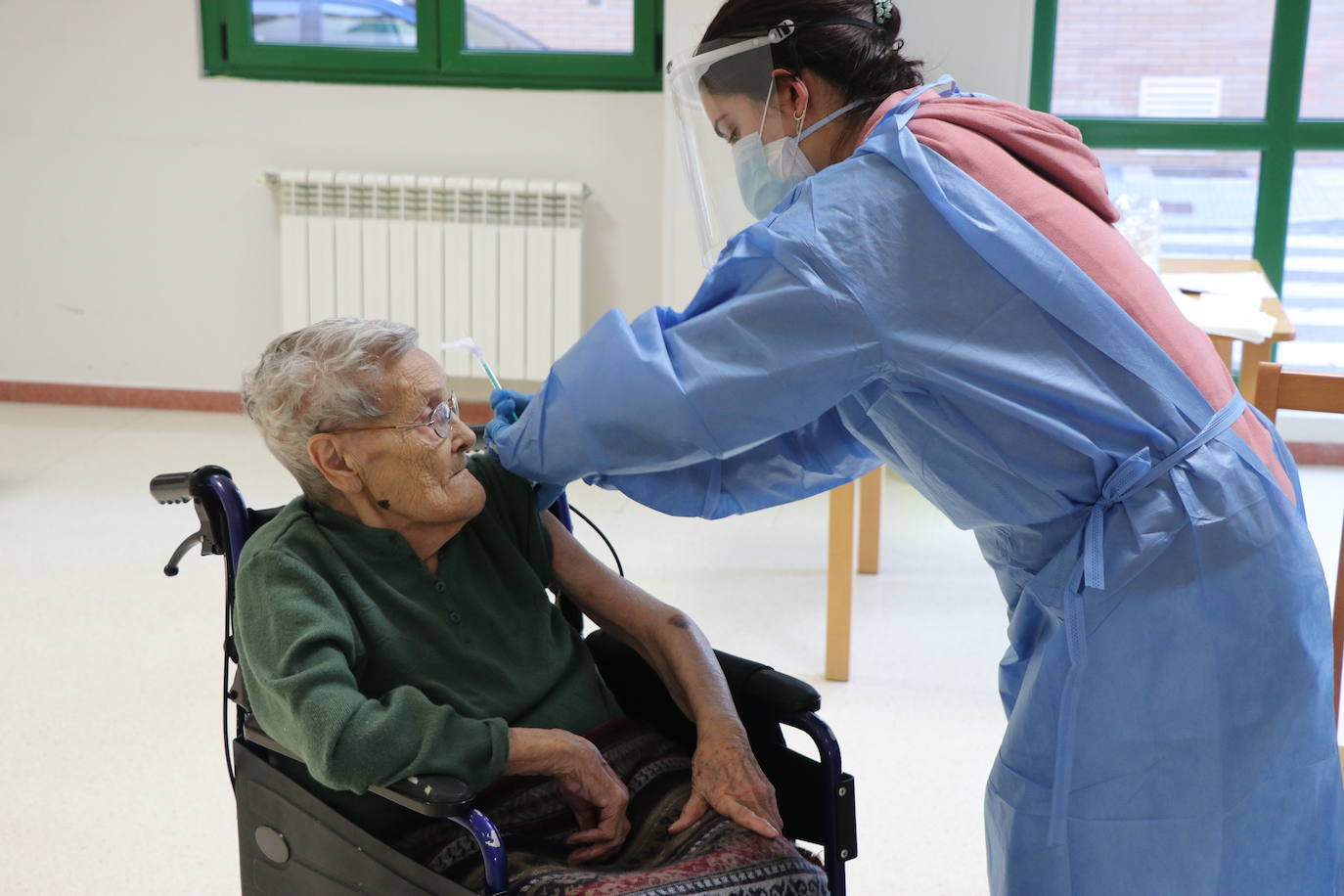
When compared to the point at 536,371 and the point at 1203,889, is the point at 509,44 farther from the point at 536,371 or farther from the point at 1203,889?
the point at 1203,889

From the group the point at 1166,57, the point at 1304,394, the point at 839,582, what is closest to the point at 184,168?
the point at 839,582

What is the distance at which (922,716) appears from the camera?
9.14 ft

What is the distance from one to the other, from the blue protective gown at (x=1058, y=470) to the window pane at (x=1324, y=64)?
3.24 metres

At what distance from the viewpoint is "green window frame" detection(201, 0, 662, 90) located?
14.4 feet

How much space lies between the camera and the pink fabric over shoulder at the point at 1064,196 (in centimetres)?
135

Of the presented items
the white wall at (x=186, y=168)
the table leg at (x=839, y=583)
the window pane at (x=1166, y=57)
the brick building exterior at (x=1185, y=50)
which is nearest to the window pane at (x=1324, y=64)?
the brick building exterior at (x=1185, y=50)

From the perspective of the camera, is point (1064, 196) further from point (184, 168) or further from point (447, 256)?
point (184, 168)

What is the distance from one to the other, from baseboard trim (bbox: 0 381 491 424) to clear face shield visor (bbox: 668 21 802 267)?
3.11m

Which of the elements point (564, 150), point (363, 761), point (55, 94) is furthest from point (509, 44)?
point (363, 761)

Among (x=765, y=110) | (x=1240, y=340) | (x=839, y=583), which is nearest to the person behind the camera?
(x=765, y=110)

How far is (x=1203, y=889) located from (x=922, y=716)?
1.38 meters

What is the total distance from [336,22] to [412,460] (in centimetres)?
331

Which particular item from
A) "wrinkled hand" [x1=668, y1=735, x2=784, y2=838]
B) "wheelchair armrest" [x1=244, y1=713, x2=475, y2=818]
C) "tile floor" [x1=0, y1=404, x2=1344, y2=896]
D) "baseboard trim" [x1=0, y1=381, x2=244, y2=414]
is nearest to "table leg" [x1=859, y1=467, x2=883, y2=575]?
"tile floor" [x1=0, y1=404, x2=1344, y2=896]

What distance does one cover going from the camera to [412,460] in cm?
161
